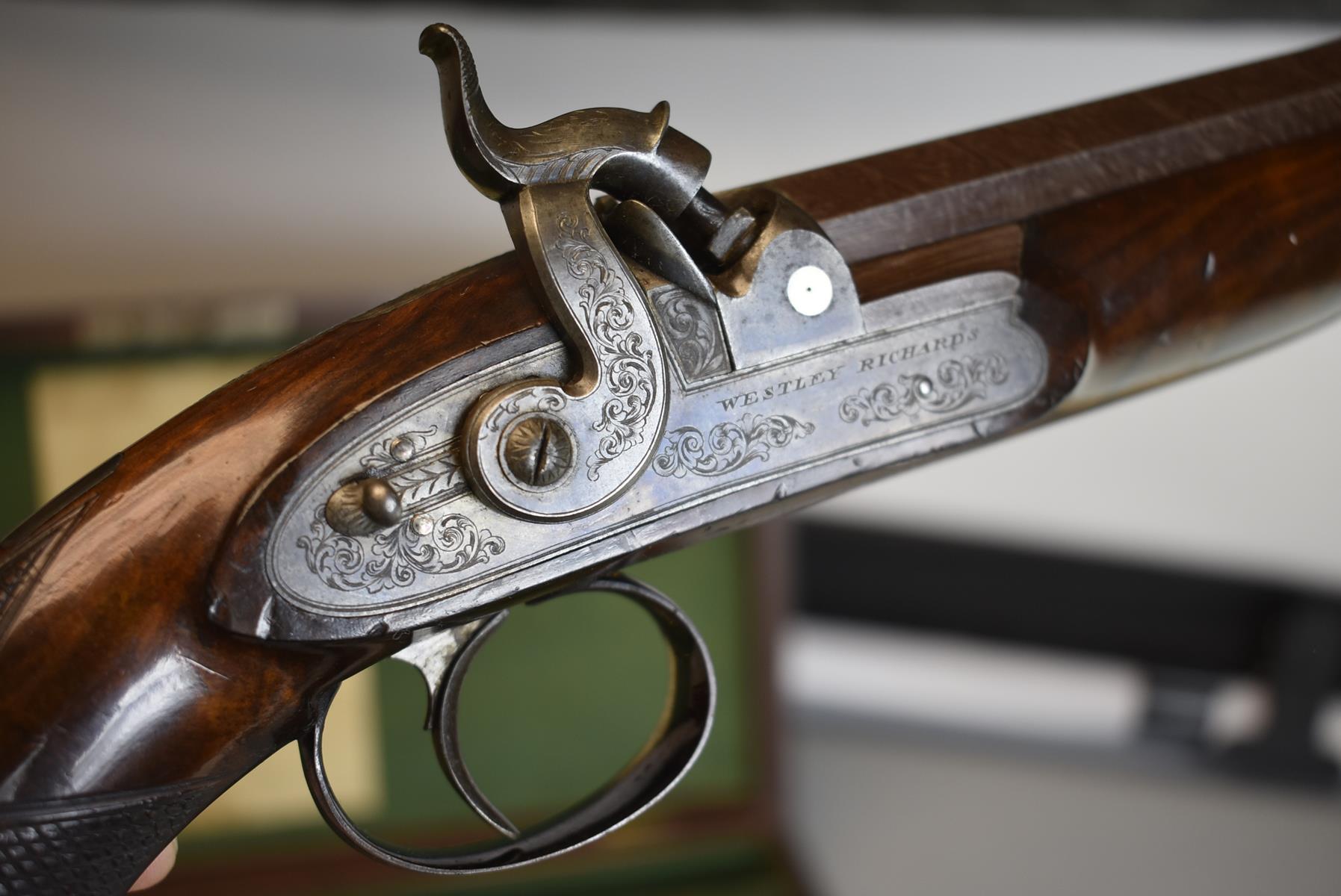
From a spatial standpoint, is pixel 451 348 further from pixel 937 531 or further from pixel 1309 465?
pixel 1309 465

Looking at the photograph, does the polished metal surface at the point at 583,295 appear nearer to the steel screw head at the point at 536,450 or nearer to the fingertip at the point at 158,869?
the steel screw head at the point at 536,450

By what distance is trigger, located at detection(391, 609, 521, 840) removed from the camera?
101 centimetres

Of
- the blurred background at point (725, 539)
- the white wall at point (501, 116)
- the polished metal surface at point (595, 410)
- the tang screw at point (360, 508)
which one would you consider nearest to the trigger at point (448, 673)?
the polished metal surface at point (595, 410)

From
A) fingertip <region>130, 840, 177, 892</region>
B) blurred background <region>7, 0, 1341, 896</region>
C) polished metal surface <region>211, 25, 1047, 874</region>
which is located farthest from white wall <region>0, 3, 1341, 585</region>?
polished metal surface <region>211, 25, 1047, 874</region>

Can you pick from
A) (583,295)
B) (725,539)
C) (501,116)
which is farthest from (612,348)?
(501,116)

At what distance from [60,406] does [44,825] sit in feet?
4.31

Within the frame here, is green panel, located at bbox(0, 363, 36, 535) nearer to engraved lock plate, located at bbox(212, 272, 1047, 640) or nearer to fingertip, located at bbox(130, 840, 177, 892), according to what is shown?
fingertip, located at bbox(130, 840, 177, 892)

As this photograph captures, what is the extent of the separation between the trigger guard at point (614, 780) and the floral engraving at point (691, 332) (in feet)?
0.71

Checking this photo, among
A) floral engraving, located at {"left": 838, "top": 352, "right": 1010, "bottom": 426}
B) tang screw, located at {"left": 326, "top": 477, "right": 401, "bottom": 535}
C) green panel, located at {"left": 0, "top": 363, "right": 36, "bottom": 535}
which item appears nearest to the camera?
tang screw, located at {"left": 326, "top": 477, "right": 401, "bottom": 535}

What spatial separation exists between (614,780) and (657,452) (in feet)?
1.34

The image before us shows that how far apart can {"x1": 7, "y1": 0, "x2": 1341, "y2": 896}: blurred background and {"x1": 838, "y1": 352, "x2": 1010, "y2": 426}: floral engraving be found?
1201 mm

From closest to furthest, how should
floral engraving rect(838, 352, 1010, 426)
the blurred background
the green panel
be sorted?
floral engraving rect(838, 352, 1010, 426) < the green panel < the blurred background

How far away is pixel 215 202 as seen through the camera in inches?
87.6

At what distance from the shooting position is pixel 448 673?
3.35 feet
